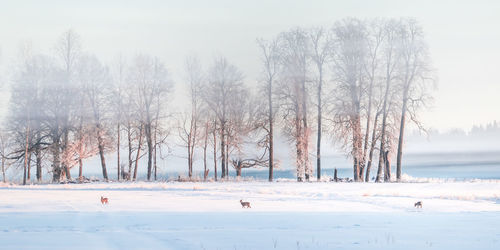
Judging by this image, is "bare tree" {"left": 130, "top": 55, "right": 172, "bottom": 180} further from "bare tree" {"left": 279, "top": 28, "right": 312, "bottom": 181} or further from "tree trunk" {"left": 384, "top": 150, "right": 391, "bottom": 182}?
"tree trunk" {"left": 384, "top": 150, "right": 391, "bottom": 182}

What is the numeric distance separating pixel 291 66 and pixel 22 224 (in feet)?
83.6

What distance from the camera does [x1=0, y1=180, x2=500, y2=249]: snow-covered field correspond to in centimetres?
1209

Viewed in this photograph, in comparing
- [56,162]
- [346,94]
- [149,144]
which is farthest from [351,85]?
[56,162]

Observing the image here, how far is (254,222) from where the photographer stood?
15.9 metres

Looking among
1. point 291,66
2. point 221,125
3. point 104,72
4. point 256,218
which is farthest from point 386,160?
point 104,72

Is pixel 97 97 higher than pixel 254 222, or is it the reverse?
pixel 97 97

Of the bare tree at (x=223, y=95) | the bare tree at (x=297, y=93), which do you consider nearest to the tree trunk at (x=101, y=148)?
the bare tree at (x=223, y=95)

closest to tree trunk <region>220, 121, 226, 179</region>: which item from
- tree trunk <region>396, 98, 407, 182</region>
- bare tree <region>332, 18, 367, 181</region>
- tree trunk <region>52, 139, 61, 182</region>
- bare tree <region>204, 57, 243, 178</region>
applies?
bare tree <region>204, 57, 243, 178</region>

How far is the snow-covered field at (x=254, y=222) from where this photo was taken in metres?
12.1

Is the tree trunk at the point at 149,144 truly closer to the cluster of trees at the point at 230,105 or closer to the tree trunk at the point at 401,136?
the cluster of trees at the point at 230,105

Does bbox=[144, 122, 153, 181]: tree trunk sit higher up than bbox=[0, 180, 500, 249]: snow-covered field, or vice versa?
bbox=[144, 122, 153, 181]: tree trunk

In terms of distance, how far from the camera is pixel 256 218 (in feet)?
55.2

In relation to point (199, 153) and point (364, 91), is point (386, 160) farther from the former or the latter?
point (199, 153)

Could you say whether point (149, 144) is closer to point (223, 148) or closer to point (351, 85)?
point (223, 148)
